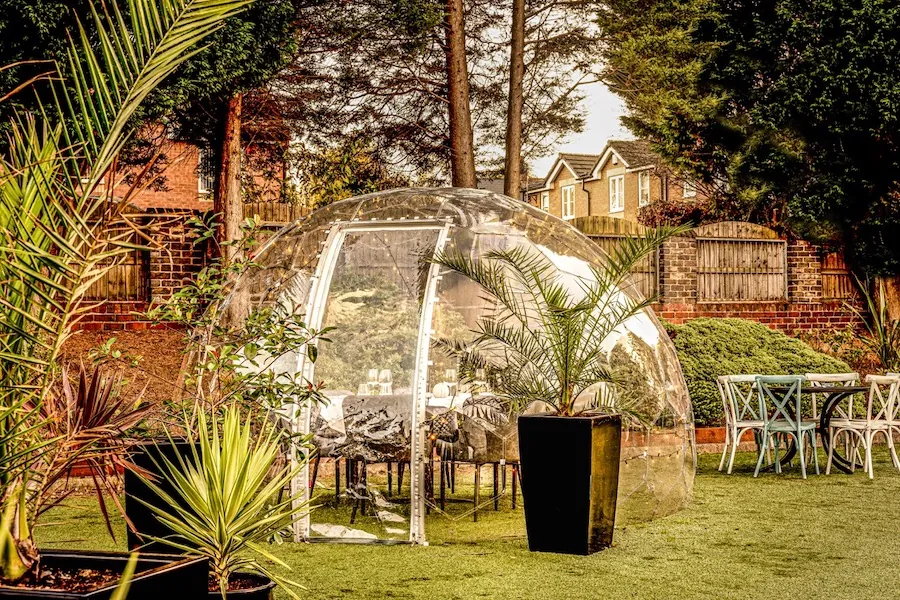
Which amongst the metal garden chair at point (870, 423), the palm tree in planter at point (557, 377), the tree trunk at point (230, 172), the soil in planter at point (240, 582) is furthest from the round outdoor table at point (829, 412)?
the soil in planter at point (240, 582)

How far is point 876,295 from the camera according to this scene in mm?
17516

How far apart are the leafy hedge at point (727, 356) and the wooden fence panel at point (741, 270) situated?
264cm

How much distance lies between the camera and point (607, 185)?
4334cm

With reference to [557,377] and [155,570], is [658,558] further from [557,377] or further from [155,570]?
[155,570]

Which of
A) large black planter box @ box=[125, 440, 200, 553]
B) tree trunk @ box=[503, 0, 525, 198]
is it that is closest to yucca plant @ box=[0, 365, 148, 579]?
large black planter box @ box=[125, 440, 200, 553]

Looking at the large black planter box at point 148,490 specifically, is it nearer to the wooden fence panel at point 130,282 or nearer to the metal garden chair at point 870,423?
the wooden fence panel at point 130,282

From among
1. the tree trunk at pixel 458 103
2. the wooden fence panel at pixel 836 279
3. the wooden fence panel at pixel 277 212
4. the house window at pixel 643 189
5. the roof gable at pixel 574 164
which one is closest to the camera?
the wooden fence panel at pixel 277 212

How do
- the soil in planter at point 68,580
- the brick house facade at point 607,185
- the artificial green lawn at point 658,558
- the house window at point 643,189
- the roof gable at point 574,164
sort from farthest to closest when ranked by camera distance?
the roof gable at point 574,164, the house window at point 643,189, the brick house facade at point 607,185, the artificial green lawn at point 658,558, the soil in planter at point 68,580

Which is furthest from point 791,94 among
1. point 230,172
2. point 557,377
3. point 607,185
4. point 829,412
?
point 607,185

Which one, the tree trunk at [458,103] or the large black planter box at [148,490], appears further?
the tree trunk at [458,103]

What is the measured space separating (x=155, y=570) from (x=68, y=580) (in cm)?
31

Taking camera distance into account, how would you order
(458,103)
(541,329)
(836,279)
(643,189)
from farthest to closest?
1. (643,189)
2. (836,279)
3. (458,103)
4. (541,329)

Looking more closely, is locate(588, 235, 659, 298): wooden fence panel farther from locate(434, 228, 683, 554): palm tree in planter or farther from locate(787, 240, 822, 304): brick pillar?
locate(434, 228, 683, 554): palm tree in planter

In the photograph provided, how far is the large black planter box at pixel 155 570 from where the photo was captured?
3.44 m
